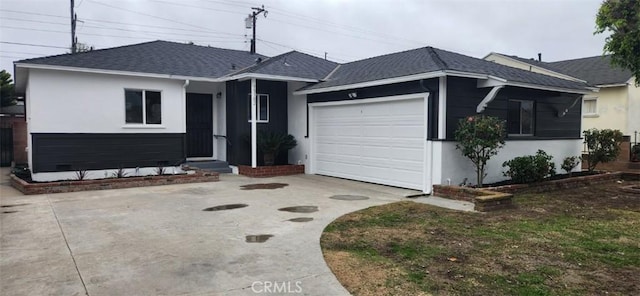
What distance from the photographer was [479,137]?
→ 9.03 meters

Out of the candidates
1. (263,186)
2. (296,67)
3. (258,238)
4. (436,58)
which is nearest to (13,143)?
(296,67)

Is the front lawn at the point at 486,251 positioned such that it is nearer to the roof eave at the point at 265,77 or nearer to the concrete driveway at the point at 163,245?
the concrete driveway at the point at 163,245

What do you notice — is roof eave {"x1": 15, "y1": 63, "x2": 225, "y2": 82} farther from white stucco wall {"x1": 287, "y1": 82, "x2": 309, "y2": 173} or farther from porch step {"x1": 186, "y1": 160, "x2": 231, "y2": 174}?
porch step {"x1": 186, "y1": 160, "x2": 231, "y2": 174}

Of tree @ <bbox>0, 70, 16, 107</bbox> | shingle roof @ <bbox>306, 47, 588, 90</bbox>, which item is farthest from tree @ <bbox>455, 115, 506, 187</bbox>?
tree @ <bbox>0, 70, 16, 107</bbox>

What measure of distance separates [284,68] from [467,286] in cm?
1050

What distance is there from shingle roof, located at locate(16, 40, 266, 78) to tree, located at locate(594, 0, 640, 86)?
10772 millimetres

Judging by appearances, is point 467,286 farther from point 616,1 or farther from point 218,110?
point 218,110

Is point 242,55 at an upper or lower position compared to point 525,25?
lower

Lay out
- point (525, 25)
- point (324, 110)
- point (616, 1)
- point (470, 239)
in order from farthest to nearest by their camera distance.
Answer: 1. point (525, 25)
2. point (324, 110)
3. point (616, 1)
4. point (470, 239)

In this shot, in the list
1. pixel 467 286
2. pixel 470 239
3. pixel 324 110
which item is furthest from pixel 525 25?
pixel 467 286

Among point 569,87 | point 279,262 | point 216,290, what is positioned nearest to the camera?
point 216,290

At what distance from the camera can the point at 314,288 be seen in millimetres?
3889

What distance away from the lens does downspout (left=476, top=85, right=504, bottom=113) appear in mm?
9731

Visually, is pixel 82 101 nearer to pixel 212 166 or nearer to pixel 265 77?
pixel 212 166
